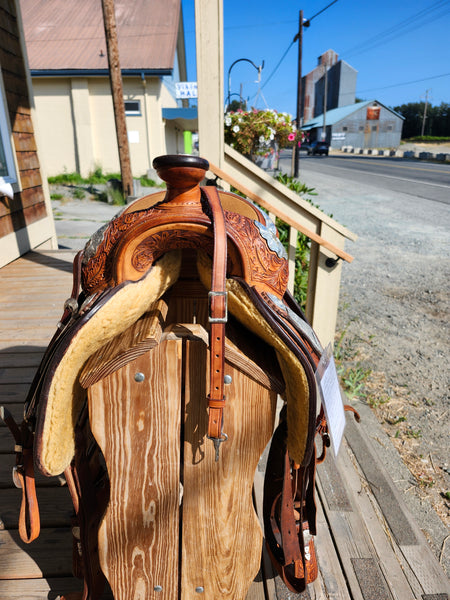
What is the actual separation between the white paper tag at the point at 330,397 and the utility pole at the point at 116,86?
419 inches

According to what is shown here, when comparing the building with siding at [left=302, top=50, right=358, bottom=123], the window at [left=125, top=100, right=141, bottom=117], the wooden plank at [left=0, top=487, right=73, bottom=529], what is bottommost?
the wooden plank at [left=0, top=487, right=73, bottom=529]

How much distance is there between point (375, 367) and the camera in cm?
355

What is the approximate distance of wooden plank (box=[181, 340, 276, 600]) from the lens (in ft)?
3.27

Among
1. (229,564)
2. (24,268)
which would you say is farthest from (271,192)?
(24,268)

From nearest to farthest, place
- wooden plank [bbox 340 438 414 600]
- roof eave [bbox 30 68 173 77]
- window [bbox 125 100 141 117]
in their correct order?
wooden plank [bbox 340 438 414 600] → roof eave [bbox 30 68 173 77] → window [bbox 125 100 141 117]

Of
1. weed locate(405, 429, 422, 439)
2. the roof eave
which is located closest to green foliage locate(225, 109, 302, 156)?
weed locate(405, 429, 422, 439)

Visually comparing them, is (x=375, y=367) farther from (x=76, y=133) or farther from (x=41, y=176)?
(x=76, y=133)

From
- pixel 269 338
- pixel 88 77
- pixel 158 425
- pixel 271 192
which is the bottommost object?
pixel 158 425

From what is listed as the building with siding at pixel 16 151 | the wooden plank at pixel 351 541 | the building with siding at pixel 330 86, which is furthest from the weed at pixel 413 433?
the building with siding at pixel 330 86

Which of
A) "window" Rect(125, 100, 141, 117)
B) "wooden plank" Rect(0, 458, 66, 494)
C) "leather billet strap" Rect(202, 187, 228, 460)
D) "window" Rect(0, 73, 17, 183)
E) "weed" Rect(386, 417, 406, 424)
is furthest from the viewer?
"window" Rect(125, 100, 141, 117)

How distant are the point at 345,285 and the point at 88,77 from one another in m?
13.3

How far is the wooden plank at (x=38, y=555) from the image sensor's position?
1355 millimetres

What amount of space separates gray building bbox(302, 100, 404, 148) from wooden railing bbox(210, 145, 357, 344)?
193 ft

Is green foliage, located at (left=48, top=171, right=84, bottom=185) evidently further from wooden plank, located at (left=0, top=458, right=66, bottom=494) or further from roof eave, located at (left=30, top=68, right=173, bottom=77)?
wooden plank, located at (left=0, top=458, right=66, bottom=494)
